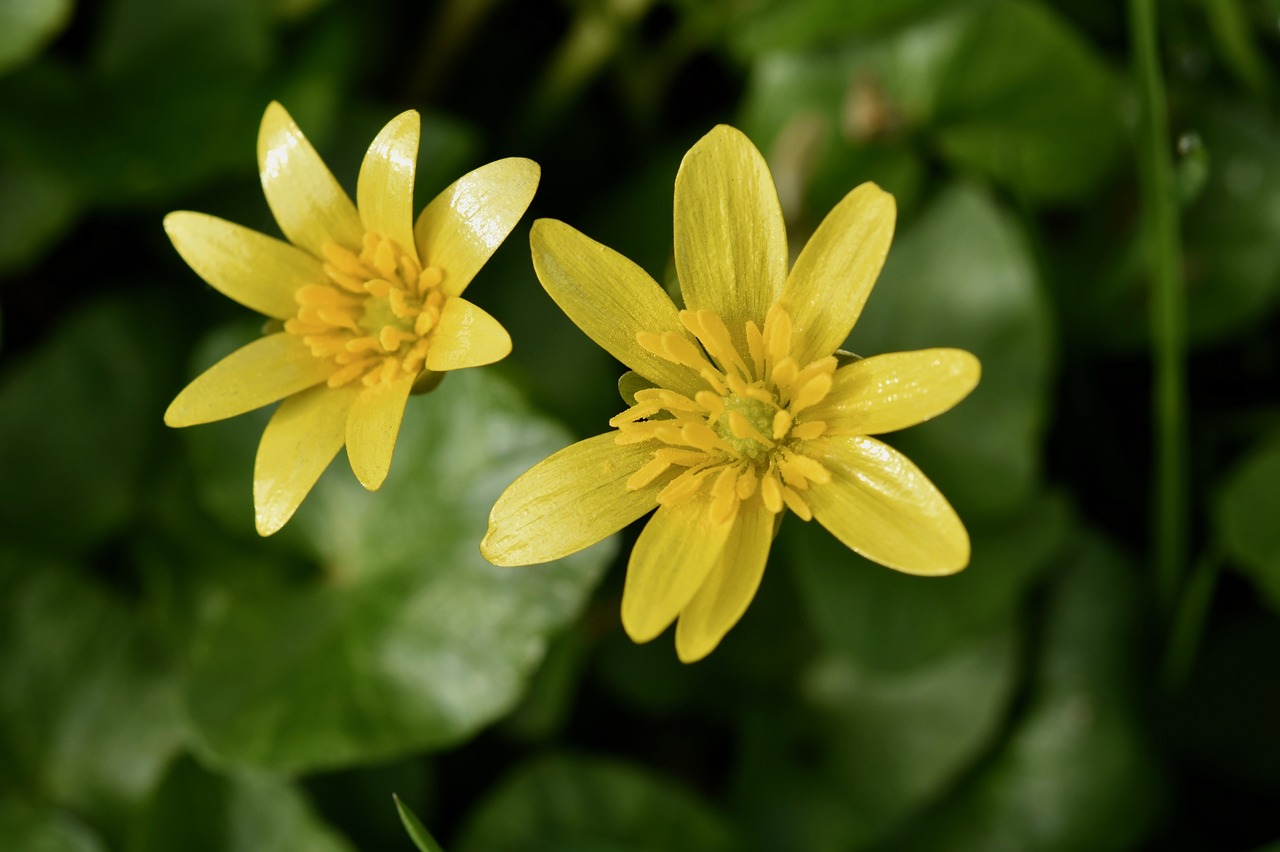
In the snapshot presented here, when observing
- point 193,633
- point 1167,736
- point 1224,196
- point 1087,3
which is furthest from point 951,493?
point 193,633

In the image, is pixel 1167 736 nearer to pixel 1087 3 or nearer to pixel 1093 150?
pixel 1093 150

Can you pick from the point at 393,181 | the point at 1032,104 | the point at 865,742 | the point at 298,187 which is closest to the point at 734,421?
the point at 393,181

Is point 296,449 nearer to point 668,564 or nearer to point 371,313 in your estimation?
point 371,313

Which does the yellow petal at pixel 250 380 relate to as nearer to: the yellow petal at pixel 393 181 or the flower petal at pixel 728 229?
the yellow petal at pixel 393 181

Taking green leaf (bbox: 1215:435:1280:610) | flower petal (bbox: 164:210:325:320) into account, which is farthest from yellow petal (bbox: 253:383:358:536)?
green leaf (bbox: 1215:435:1280:610)

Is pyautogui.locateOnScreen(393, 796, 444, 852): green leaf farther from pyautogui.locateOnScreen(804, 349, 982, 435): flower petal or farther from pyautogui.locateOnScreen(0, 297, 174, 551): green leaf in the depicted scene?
pyautogui.locateOnScreen(0, 297, 174, 551): green leaf

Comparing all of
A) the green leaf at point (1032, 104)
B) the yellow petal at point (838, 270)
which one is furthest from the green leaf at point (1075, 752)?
Result: the yellow petal at point (838, 270)
